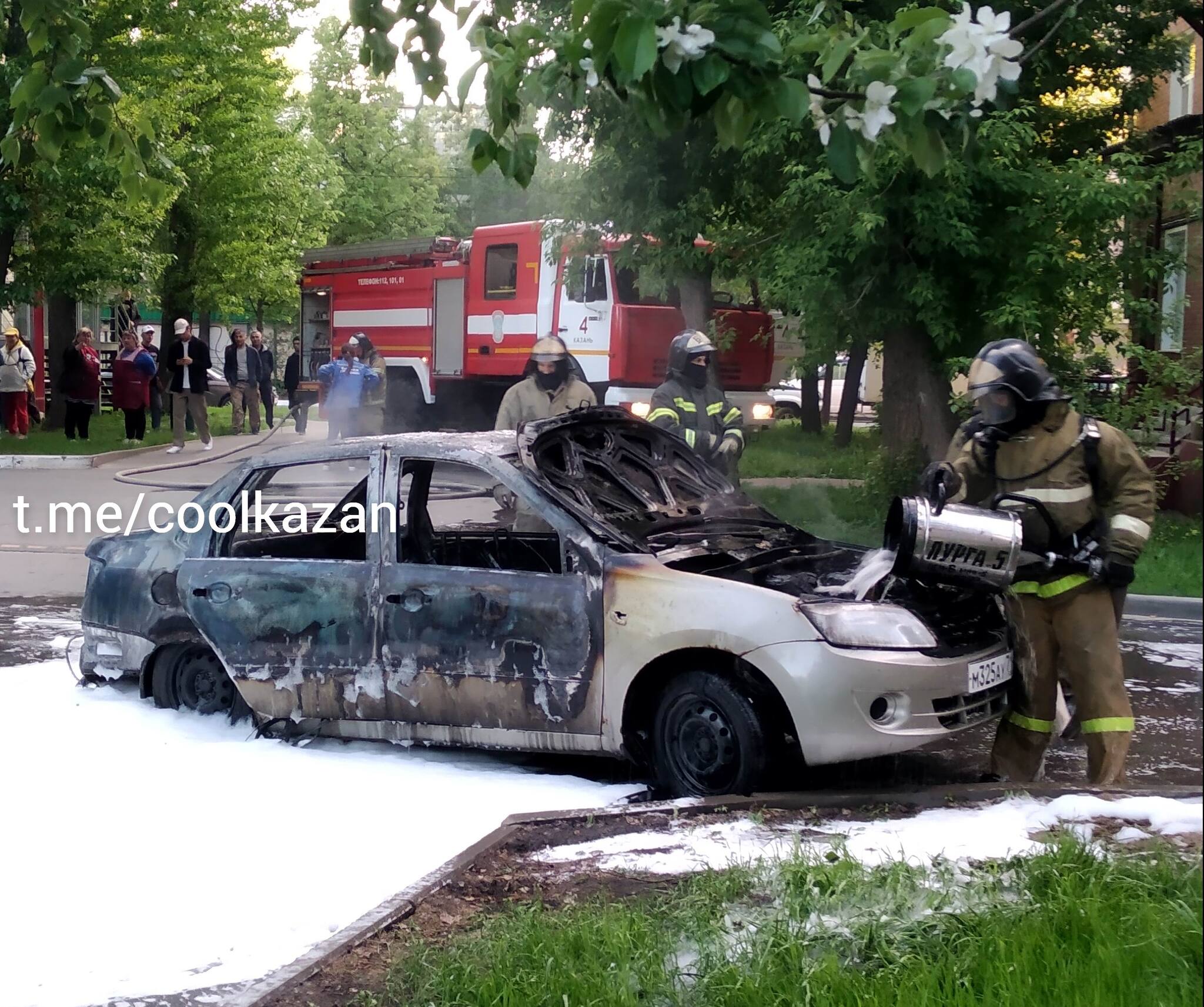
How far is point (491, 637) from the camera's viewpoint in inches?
219

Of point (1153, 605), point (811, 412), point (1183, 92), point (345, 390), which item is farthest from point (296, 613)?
point (811, 412)

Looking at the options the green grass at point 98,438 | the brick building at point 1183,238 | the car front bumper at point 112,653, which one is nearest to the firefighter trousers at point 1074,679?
the car front bumper at point 112,653

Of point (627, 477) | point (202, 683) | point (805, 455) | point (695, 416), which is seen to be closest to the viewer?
point (627, 477)

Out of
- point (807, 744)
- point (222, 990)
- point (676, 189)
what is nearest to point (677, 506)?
point (807, 744)

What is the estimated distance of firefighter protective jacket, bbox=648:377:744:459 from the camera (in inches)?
329

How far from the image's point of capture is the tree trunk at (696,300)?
16.3 metres

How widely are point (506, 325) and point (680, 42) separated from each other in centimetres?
1735

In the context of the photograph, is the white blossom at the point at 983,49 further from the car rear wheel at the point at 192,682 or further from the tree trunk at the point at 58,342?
the tree trunk at the point at 58,342

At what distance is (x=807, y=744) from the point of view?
4.92m

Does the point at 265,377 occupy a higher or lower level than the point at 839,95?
lower

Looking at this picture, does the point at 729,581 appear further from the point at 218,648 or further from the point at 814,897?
the point at 218,648

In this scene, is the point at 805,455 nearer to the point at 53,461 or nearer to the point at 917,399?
the point at 917,399

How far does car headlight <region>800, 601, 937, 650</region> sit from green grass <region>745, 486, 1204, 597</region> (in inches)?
74.2

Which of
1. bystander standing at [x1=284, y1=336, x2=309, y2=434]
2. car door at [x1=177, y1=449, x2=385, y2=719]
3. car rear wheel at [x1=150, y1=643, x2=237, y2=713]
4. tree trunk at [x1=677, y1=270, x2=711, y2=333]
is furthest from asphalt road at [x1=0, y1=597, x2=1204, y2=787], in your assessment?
bystander standing at [x1=284, y1=336, x2=309, y2=434]
